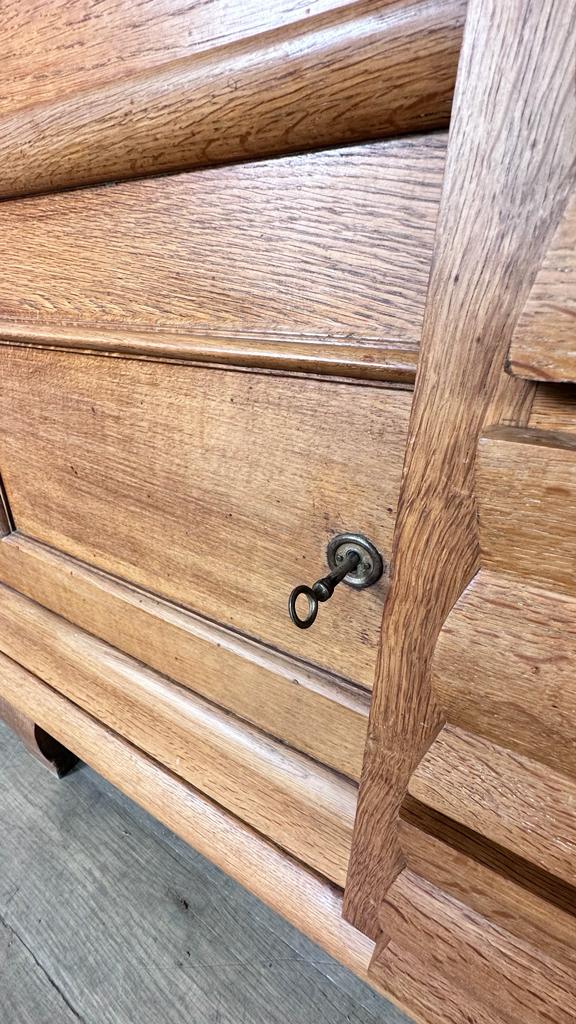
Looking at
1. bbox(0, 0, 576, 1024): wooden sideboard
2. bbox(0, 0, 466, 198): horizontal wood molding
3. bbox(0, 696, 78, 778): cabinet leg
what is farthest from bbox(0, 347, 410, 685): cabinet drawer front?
bbox(0, 696, 78, 778): cabinet leg

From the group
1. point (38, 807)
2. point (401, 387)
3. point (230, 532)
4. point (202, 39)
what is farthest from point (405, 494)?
point (38, 807)

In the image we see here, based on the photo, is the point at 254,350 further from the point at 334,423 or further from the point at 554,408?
the point at 554,408

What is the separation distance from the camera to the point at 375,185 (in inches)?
9.6

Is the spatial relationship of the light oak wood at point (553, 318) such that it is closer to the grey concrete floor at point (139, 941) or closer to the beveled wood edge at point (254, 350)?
the beveled wood edge at point (254, 350)

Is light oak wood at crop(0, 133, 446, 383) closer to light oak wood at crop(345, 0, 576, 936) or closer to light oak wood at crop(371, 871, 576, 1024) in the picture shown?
light oak wood at crop(345, 0, 576, 936)

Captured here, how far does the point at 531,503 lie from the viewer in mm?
192

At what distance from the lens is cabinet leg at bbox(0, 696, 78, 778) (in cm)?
64

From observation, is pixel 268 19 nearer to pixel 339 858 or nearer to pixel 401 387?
pixel 401 387

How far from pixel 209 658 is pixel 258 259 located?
32 centimetres

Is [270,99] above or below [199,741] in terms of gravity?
above

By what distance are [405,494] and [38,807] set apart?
66 centimetres

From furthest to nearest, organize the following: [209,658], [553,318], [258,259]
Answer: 1. [209,658]
2. [258,259]
3. [553,318]

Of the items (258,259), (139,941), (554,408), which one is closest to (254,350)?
(258,259)

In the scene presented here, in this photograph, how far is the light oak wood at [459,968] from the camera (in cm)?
27
